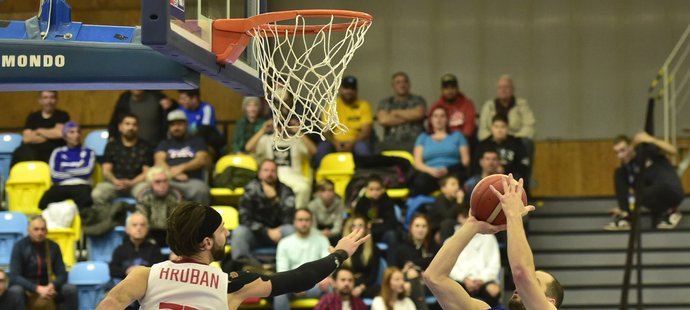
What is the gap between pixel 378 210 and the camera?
12297 millimetres

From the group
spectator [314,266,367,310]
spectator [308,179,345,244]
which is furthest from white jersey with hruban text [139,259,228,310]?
spectator [308,179,345,244]

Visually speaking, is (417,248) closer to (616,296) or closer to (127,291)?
(616,296)

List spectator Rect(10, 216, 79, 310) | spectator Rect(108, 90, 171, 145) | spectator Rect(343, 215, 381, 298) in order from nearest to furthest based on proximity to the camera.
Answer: spectator Rect(10, 216, 79, 310), spectator Rect(343, 215, 381, 298), spectator Rect(108, 90, 171, 145)

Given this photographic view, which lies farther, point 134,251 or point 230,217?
point 230,217

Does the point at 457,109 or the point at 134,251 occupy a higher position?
the point at 457,109

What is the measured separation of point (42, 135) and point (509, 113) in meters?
5.13

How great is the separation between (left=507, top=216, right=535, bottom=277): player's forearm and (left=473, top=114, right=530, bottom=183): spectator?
28.1 feet

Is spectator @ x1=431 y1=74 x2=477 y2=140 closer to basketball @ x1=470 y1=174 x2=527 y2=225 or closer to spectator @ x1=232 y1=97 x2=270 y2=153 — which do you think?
spectator @ x1=232 y1=97 x2=270 y2=153

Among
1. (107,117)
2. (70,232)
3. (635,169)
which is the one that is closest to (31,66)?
(70,232)

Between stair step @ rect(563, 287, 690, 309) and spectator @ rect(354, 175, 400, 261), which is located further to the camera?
stair step @ rect(563, 287, 690, 309)

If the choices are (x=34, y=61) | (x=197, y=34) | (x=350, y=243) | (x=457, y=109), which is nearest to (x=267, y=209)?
(x=457, y=109)

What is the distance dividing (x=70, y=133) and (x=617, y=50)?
6.91 meters

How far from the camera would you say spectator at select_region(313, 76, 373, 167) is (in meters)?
13.8

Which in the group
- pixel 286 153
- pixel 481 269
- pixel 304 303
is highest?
pixel 286 153
